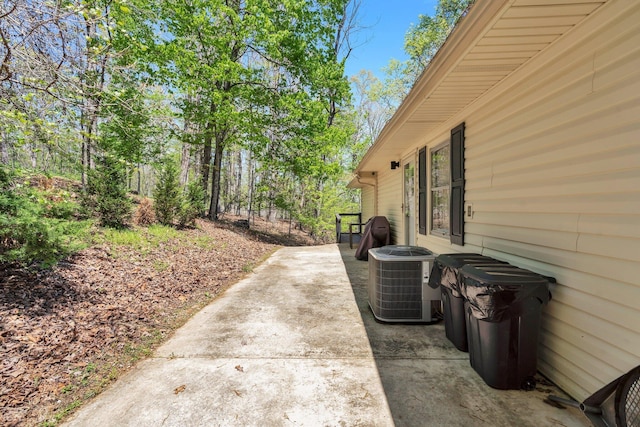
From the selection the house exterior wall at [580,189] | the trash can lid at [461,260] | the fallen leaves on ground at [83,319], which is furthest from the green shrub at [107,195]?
the house exterior wall at [580,189]

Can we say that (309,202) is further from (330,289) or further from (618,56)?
(618,56)

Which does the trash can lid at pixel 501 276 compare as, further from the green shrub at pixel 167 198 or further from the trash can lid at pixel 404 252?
the green shrub at pixel 167 198

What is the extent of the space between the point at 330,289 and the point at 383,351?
7.15 feet

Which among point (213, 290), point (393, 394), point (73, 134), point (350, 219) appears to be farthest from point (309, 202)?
point (393, 394)

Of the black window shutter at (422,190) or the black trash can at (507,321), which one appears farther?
the black window shutter at (422,190)

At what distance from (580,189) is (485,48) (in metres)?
1.19

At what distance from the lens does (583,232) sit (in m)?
2.05

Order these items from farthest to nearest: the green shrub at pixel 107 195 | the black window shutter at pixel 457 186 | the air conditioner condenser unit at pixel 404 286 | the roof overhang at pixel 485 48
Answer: the green shrub at pixel 107 195 → the black window shutter at pixel 457 186 → the air conditioner condenser unit at pixel 404 286 → the roof overhang at pixel 485 48

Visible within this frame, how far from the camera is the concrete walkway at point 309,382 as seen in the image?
1.95 meters

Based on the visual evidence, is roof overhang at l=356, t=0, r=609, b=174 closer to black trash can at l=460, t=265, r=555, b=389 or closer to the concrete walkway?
black trash can at l=460, t=265, r=555, b=389

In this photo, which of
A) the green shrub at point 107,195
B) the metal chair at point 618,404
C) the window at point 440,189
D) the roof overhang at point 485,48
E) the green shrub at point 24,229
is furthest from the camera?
the green shrub at point 107,195

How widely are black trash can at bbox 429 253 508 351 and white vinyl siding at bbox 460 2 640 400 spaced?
1.45 ft

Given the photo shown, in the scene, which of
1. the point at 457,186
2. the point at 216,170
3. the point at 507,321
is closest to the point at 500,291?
the point at 507,321

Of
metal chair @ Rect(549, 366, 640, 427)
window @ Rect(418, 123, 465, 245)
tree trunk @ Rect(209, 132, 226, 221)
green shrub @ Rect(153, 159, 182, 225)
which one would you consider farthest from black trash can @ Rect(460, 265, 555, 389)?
tree trunk @ Rect(209, 132, 226, 221)
